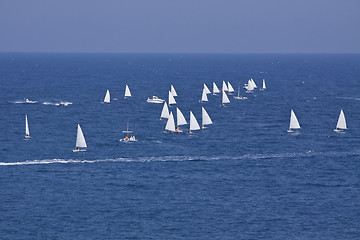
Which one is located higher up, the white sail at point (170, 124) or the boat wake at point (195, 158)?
the white sail at point (170, 124)

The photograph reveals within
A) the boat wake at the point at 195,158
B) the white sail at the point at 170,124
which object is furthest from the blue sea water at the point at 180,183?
the white sail at the point at 170,124

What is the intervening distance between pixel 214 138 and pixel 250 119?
36629 millimetres

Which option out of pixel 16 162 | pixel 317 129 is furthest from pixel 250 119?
pixel 16 162

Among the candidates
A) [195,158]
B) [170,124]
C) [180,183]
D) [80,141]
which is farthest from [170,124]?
[180,183]

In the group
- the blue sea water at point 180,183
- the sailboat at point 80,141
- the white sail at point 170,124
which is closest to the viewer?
the blue sea water at point 180,183

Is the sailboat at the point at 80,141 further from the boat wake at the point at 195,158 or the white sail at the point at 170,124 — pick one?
the white sail at the point at 170,124

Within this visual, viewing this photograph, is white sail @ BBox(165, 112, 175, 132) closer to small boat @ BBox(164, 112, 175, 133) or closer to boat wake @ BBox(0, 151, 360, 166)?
small boat @ BBox(164, 112, 175, 133)

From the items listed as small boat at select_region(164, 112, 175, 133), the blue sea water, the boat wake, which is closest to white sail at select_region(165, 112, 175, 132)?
small boat at select_region(164, 112, 175, 133)

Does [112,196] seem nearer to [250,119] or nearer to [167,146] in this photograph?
[167,146]

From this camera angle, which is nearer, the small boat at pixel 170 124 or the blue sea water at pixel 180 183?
the blue sea water at pixel 180 183

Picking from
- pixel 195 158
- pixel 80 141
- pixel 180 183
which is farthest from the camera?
pixel 80 141

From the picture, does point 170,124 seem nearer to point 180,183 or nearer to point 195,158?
point 195,158

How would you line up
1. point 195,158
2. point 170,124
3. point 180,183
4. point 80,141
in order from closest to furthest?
point 180,183 → point 195,158 → point 80,141 → point 170,124

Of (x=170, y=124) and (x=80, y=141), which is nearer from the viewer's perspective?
(x=80, y=141)
